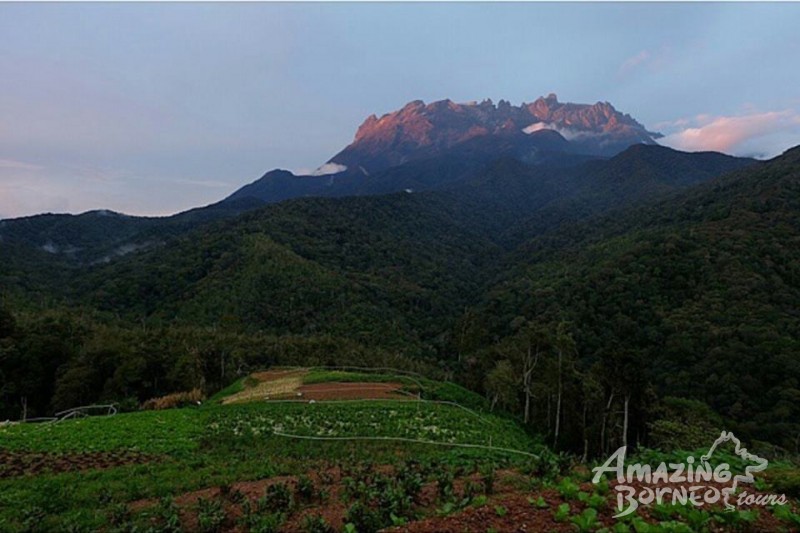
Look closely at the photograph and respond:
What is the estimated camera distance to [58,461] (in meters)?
9.70

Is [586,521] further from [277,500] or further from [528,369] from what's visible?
[528,369]

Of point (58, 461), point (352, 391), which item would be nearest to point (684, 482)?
point (58, 461)

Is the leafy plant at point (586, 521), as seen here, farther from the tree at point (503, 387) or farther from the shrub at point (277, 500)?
the tree at point (503, 387)

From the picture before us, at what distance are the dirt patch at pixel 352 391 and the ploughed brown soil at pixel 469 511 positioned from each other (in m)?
13.7

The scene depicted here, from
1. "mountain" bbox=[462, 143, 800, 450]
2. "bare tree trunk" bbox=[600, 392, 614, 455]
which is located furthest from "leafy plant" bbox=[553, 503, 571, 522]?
"bare tree trunk" bbox=[600, 392, 614, 455]

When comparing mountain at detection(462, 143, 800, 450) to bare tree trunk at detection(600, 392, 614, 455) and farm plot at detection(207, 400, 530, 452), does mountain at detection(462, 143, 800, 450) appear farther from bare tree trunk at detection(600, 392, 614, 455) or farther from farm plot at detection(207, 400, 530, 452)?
farm plot at detection(207, 400, 530, 452)

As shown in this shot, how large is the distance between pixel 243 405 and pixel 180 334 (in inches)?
1146

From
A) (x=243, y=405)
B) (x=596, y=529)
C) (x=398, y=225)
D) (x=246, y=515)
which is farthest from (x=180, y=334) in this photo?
(x=398, y=225)

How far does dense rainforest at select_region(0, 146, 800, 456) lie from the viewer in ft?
90.6

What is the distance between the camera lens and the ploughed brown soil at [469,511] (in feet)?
15.7

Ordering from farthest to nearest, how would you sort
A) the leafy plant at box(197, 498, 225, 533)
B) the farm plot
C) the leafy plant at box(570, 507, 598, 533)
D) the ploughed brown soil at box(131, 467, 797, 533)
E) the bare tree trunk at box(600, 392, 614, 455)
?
the bare tree trunk at box(600, 392, 614, 455), the farm plot, the leafy plant at box(197, 498, 225, 533), the ploughed brown soil at box(131, 467, 797, 533), the leafy plant at box(570, 507, 598, 533)

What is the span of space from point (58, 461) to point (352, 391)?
14028 millimetres

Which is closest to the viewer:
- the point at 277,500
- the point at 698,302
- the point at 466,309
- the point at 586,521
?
the point at 586,521

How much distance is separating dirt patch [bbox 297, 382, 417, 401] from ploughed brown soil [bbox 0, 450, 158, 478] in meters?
10.8
